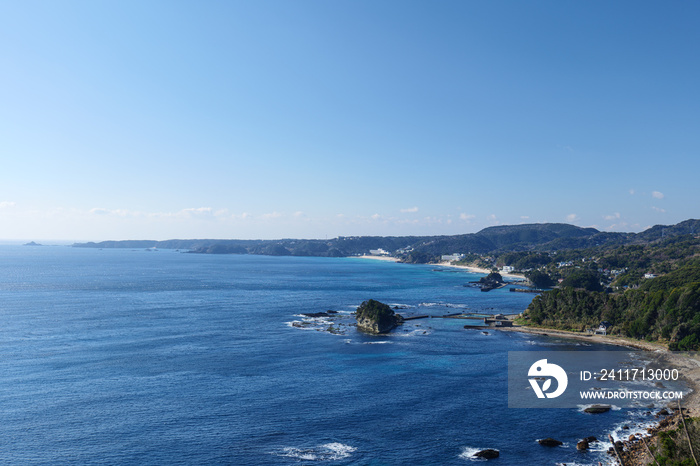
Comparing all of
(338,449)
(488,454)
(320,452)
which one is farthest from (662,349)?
(320,452)

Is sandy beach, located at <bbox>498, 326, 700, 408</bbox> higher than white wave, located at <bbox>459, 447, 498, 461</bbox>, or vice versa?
sandy beach, located at <bbox>498, 326, 700, 408</bbox>

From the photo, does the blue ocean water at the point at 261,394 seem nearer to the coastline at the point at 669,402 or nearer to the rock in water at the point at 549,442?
the rock in water at the point at 549,442

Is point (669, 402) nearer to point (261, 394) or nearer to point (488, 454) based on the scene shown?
point (488, 454)

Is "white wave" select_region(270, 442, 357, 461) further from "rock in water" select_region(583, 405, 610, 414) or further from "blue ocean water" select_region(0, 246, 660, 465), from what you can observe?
"rock in water" select_region(583, 405, 610, 414)

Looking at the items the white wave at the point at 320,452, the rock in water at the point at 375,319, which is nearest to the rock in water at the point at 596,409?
the white wave at the point at 320,452

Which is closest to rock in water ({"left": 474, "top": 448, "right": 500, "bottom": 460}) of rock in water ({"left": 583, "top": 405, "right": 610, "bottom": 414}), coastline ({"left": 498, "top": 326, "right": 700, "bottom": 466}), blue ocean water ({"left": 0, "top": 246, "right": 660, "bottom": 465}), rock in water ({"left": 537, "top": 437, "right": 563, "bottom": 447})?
blue ocean water ({"left": 0, "top": 246, "right": 660, "bottom": 465})

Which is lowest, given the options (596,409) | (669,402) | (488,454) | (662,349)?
(488,454)
